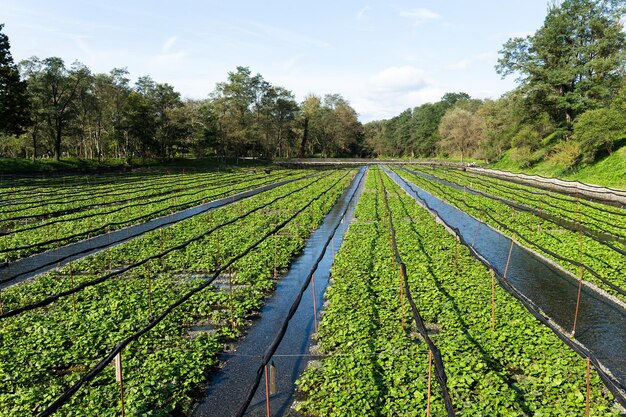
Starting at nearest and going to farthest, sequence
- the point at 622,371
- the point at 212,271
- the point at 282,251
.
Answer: the point at 622,371
the point at 212,271
the point at 282,251

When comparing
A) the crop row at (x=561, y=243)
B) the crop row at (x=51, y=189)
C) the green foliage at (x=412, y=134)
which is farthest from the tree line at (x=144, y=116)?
the crop row at (x=561, y=243)

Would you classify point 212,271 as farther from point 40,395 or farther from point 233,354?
point 40,395

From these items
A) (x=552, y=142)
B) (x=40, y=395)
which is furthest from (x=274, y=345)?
(x=552, y=142)

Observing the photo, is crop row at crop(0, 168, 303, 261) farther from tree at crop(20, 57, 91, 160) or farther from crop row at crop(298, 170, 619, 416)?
tree at crop(20, 57, 91, 160)

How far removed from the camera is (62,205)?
2722cm

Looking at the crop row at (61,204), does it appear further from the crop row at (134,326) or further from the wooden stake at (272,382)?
the wooden stake at (272,382)

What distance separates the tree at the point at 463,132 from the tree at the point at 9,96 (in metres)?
75.9

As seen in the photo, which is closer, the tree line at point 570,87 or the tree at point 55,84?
the tree line at point 570,87

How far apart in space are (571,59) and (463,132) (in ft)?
127

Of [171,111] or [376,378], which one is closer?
[376,378]

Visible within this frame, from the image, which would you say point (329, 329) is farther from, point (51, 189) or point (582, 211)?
point (51, 189)

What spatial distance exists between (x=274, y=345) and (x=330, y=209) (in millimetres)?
22020

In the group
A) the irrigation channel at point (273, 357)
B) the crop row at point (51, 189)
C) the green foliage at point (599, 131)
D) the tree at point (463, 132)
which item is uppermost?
the tree at point (463, 132)

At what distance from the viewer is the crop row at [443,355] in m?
6.46
